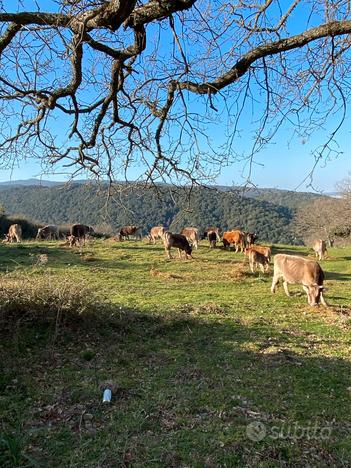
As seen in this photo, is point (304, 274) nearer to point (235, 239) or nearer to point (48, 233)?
point (235, 239)

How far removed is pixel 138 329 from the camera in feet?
23.9

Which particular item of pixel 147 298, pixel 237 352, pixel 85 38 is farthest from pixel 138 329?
pixel 85 38

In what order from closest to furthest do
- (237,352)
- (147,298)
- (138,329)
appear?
(237,352) < (138,329) < (147,298)

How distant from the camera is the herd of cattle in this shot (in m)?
11.4

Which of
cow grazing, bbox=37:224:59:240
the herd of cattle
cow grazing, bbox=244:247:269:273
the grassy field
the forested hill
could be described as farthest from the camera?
cow grazing, bbox=37:224:59:240

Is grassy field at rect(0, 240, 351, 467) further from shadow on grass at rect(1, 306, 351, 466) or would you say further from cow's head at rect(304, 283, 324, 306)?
cow's head at rect(304, 283, 324, 306)

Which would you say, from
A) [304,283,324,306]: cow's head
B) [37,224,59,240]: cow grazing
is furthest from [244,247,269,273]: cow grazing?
[37,224,59,240]: cow grazing

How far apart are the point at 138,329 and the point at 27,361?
2.10m

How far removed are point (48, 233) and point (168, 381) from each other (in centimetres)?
2591

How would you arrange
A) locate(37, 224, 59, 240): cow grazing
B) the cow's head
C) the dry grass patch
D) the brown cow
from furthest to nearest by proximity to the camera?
locate(37, 224, 59, 240): cow grazing
the brown cow
the dry grass patch
the cow's head

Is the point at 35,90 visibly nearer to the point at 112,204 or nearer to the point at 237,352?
the point at 112,204

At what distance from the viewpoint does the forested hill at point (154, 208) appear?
5.11m

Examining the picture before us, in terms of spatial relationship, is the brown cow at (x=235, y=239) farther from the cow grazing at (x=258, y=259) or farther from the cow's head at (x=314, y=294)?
the cow's head at (x=314, y=294)

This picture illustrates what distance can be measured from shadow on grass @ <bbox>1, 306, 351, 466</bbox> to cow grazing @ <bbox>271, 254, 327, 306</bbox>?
3369mm
